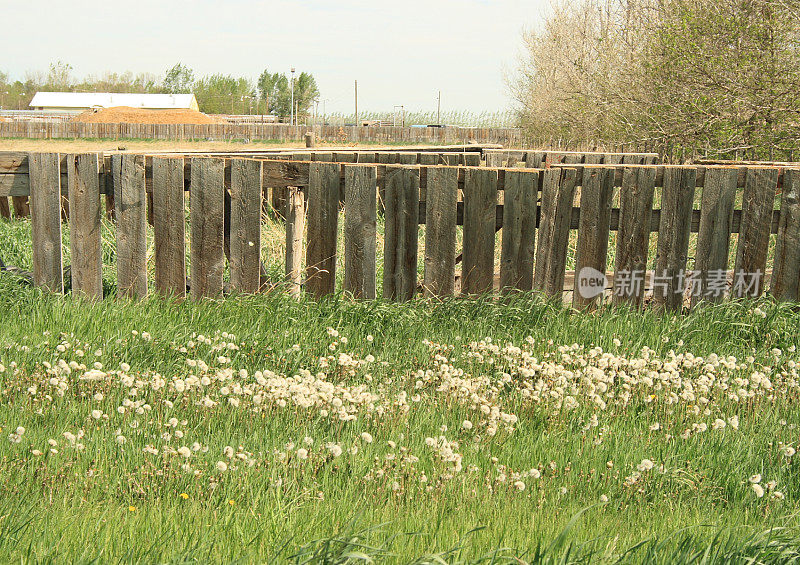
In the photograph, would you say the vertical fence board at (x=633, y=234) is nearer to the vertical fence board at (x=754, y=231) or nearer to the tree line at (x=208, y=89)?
the vertical fence board at (x=754, y=231)

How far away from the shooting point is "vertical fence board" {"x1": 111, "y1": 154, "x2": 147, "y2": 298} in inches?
269

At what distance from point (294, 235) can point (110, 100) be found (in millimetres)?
116281

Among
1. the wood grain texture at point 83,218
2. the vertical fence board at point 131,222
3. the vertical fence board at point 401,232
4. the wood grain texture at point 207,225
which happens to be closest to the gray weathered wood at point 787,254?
the vertical fence board at point 401,232

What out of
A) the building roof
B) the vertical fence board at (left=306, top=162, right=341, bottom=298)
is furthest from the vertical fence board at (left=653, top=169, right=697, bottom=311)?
the building roof

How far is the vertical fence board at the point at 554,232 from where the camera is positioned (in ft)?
21.8

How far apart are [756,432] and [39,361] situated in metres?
4.50

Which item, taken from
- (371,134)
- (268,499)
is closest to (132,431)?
(268,499)

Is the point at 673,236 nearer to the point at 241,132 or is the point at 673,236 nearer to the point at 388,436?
the point at 388,436

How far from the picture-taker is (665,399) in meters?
4.81

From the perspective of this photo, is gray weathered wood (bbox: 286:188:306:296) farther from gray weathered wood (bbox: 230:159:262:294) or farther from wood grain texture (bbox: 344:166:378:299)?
wood grain texture (bbox: 344:166:378:299)

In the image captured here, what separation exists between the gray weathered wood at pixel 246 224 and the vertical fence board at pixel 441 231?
1.50 metres

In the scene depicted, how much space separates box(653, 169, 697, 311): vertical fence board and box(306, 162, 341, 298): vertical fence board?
292 centimetres

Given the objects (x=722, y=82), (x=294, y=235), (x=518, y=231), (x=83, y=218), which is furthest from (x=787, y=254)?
(x=722, y=82)

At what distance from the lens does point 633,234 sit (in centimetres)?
683
